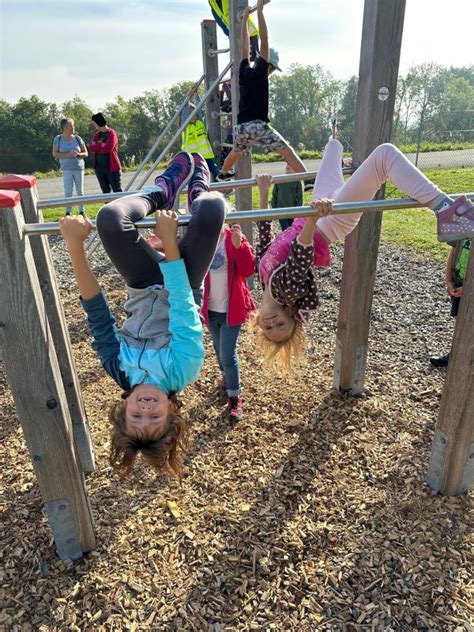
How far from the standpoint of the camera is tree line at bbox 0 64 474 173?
89.3 ft

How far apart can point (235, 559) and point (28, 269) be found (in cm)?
189

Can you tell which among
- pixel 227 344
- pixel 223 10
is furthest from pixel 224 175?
pixel 227 344

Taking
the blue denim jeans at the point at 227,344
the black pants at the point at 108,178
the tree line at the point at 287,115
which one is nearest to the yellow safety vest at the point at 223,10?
the blue denim jeans at the point at 227,344

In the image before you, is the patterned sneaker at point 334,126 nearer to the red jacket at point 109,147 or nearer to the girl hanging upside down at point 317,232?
the girl hanging upside down at point 317,232

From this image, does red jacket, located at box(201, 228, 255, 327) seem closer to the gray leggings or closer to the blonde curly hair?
the blonde curly hair

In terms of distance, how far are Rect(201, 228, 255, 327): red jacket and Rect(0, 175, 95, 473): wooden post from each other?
0.96 m

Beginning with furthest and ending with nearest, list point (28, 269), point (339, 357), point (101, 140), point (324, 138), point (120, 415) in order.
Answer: point (324, 138), point (101, 140), point (339, 357), point (120, 415), point (28, 269)

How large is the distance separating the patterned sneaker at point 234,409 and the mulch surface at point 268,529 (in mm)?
68

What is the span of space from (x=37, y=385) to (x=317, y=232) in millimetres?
1878

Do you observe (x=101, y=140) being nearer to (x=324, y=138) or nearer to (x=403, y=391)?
(x=403, y=391)

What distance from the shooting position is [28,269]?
207 cm

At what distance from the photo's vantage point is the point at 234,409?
3746 mm

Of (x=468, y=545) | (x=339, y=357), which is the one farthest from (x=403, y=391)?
(x=468, y=545)

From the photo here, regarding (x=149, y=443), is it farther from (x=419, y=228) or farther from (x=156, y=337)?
(x=419, y=228)
